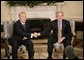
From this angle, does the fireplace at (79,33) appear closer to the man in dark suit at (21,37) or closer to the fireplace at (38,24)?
the fireplace at (38,24)

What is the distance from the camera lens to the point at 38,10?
6.16 metres

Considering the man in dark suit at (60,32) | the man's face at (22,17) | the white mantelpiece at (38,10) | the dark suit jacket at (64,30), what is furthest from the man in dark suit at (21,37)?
the white mantelpiece at (38,10)

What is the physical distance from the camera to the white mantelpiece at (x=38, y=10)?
20.1ft

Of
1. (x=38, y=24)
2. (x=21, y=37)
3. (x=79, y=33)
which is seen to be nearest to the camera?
(x=21, y=37)

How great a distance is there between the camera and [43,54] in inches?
187

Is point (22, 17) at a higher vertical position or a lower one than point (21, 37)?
higher

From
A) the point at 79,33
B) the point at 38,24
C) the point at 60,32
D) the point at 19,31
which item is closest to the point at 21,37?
the point at 19,31

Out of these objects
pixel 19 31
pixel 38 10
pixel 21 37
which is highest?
pixel 38 10

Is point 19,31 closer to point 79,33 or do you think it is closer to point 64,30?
point 64,30

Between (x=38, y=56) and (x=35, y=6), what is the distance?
2.13 meters

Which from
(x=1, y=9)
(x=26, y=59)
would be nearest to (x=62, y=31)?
(x=26, y=59)

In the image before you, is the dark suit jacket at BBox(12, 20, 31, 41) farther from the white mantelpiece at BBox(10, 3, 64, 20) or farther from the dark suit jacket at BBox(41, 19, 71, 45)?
the white mantelpiece at BBox(10, 3, 64, 20)

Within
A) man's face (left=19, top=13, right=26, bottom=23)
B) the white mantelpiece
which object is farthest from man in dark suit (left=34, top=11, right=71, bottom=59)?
the white mantelpiece

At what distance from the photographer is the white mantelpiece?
20.1ft
